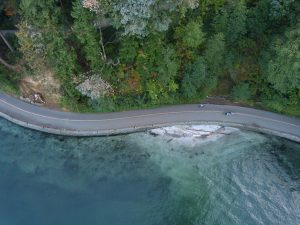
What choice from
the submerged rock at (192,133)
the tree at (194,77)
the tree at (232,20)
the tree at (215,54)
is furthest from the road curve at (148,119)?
the tree at (232,20)

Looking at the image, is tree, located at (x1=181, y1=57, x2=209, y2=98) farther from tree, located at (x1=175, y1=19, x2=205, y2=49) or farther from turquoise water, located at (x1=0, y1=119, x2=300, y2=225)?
turquoise water, located at (x1=0, y1=119, x2=300, y2=225)

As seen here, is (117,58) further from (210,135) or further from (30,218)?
(30,218)

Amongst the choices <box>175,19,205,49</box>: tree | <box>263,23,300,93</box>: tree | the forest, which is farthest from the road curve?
<box>175,19,205,49</box>: tree

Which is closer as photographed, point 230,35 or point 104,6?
point 104,6

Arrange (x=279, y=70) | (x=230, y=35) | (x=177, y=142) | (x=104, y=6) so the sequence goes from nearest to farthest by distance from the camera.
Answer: (x=104, y=6) < (x=279, y=70) < (x=230, y=35) < (x=177, y=142)

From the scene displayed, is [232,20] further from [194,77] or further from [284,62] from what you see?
[194,77]

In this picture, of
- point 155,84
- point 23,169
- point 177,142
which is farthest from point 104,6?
point 23,169
